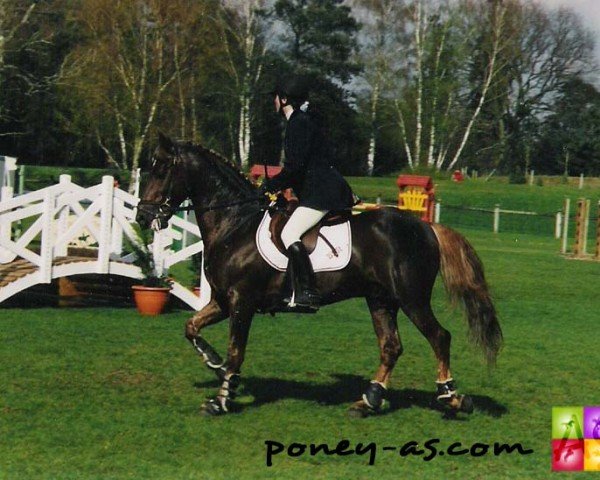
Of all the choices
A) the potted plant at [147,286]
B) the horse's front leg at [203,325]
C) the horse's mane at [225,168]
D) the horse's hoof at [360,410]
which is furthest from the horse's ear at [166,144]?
the potted plant at [147,286]

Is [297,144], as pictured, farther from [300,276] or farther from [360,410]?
[360,410]

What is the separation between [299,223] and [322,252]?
0.31 meters

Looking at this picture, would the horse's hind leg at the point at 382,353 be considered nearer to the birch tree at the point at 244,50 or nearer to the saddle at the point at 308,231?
the saddle at the point at 308,231

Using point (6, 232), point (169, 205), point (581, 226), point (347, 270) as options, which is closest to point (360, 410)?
point (347, 270)

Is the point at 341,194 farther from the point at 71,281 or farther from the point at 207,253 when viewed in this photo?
the point at 71,281

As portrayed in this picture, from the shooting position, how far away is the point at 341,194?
27.6 ft

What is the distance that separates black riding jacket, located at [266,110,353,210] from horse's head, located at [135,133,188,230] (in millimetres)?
847

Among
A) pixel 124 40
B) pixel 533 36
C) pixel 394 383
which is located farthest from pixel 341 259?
pixel 533 36

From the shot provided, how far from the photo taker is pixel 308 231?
27.7 feet

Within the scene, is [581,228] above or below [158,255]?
below

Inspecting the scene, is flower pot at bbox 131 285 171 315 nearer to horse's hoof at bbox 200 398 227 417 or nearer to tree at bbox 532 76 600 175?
horse's hoof at bbox 200 398 227 417

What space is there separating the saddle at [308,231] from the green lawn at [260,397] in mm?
1319

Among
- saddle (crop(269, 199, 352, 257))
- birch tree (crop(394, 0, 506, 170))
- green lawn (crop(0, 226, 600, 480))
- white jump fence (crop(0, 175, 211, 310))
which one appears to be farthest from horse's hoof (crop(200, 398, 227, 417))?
birch tree (crop(394, 0, 506, 170))

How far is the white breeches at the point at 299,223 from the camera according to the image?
8.27 meters
